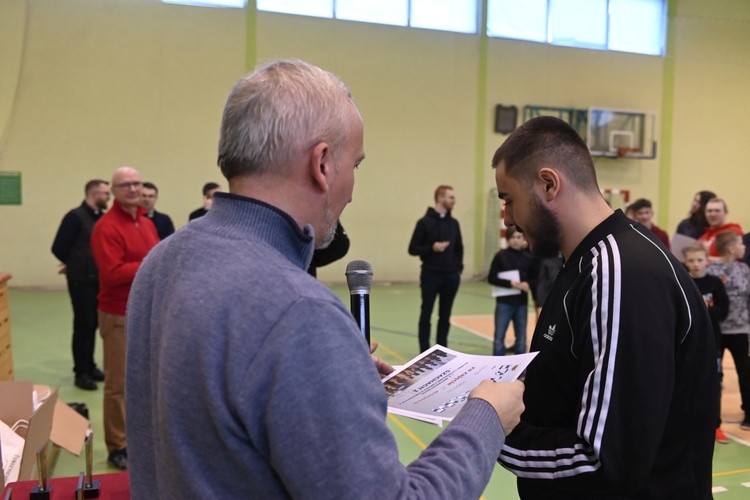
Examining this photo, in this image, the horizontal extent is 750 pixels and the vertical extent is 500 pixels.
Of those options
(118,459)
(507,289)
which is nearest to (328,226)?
(118,459)

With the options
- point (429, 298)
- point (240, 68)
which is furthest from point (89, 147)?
point (429, 298)

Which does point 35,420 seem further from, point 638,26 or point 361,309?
point 638,26

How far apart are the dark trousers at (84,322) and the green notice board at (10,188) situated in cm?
577

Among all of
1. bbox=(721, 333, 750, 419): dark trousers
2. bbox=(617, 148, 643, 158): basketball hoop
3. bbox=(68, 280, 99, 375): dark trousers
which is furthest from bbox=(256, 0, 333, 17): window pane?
bbox=(721, 333, 750, 419): dark trousers

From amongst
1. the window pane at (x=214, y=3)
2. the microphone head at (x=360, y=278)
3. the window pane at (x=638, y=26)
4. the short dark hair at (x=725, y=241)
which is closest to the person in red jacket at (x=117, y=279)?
the microphone head at (x=360, y=278)

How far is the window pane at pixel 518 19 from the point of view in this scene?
12047 mm

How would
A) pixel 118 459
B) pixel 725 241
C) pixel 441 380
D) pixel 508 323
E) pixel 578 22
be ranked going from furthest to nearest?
1. pixel 578 22
2. pixel 508 323
3. pixel 725 241
4. pixel 118 459
5. pixel 441 380

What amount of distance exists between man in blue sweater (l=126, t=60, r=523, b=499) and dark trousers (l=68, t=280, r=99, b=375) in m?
4.61

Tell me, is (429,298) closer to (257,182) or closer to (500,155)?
(500,155)

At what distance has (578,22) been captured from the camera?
1242cm

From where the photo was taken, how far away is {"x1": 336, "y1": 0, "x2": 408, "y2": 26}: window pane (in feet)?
36.9

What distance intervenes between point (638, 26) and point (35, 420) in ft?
45.0

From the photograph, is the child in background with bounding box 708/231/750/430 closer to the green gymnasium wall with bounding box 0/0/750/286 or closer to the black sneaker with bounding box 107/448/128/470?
the black sneaker with bounding box 107/448/128/470

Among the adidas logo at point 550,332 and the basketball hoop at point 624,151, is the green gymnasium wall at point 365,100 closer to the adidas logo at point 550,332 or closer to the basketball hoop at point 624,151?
the basketball hoop at point 624,151
